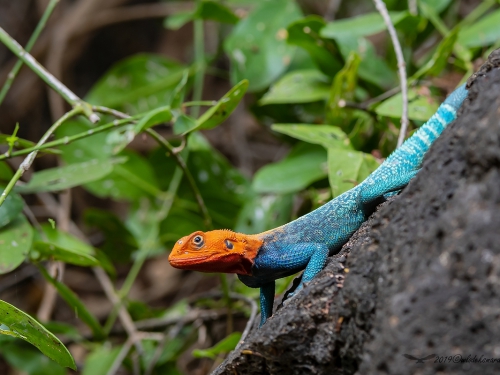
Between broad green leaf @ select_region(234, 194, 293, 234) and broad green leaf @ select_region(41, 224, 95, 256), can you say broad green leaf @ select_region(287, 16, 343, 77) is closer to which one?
broad green leaf @ select_region(234, 194, 293, 234)

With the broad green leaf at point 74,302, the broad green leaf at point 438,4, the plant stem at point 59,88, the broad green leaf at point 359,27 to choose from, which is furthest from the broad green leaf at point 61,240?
the broad green leaf at point 438,4

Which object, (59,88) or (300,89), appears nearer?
(59,88)

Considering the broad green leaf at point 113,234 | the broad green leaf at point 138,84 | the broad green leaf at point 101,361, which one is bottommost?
the broad green leaf at point 101,361

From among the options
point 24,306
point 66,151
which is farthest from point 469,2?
point 24,306

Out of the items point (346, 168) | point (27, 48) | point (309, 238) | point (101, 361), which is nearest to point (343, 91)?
point (346, 168)

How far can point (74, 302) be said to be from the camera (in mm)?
3891

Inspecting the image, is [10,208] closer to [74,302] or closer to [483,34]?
[74,302]

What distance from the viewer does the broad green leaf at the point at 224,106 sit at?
10.4 feet

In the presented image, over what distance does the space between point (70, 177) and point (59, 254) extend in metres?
0.52

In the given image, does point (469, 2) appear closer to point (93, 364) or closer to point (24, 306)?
point (93, 364)

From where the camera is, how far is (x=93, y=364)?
4.76m

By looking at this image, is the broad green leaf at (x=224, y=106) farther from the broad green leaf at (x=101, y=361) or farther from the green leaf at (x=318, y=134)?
the broad green leaf at (x=101, y=361)

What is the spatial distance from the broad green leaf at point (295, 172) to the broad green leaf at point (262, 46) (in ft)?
2.91

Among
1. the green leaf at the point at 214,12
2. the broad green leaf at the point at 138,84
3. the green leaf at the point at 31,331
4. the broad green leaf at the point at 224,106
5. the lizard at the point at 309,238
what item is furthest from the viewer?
the broad green leaf at the point at 138,84
